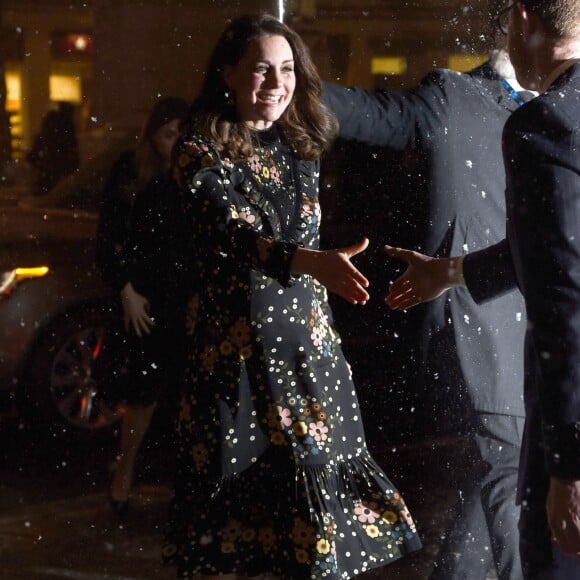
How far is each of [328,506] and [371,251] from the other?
2.27 ft

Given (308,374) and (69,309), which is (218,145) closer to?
(308,374)

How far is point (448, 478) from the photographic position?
2.72 m

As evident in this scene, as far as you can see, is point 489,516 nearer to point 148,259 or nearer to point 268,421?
point 268,421

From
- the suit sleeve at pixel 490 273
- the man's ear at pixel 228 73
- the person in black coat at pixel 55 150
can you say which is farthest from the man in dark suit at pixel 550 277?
the person in black coat at pixel 55 150

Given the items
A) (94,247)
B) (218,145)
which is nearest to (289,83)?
(218,145)

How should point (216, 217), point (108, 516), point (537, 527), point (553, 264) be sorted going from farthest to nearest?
point (108, 516) → point (216, 217) → point (537, 527) → point (553, 264)

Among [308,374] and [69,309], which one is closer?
[308,374]

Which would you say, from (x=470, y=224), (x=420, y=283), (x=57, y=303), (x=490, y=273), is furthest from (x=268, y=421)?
(x=57, y=303)

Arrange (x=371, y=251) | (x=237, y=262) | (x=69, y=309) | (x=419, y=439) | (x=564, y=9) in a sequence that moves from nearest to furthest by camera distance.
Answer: (x=564, y=9)
(x=237, y=262)
(x=371, y=251)
(x=419, y=439)
(x=69, y=309)

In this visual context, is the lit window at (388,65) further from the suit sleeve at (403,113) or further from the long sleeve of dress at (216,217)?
the long sleeve of dress at (216,217)

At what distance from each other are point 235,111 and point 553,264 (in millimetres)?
889

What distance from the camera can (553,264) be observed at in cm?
146

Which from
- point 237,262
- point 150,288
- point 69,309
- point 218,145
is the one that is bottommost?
point 69,309

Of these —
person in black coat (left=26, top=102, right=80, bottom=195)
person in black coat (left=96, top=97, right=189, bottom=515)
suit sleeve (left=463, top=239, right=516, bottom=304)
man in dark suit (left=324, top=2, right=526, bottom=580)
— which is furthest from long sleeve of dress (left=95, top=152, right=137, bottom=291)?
suit sleeve (left=463, top=239, right=516, bottom=304)
